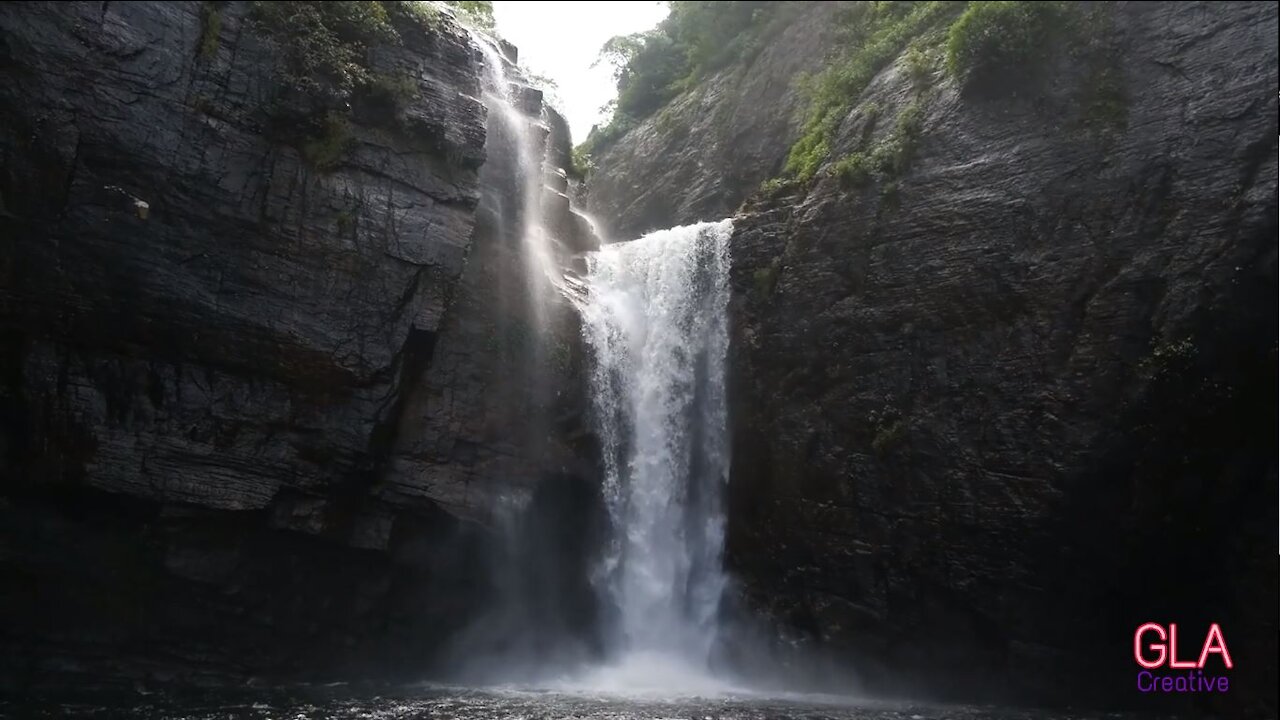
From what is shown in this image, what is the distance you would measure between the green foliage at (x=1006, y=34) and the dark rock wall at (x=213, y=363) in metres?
10.5

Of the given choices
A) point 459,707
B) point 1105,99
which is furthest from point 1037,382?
point 459,707

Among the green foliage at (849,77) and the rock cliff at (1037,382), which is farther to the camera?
the green foliage at (849,77)

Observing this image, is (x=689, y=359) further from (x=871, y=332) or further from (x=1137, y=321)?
Answer: (x=1137, y=321)

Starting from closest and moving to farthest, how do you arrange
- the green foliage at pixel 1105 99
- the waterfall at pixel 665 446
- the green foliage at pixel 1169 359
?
the green foliage at pixel 1169 359
the green foliage at pixel 1105 99
the waterfall at pixel 665 446

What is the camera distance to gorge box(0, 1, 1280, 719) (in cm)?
1412

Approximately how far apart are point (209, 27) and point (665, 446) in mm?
12268

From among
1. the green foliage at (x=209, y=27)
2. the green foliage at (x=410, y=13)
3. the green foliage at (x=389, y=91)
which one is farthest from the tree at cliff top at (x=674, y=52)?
the green foliage at (x=209, y=27)

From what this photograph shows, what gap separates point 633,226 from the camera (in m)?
29.9

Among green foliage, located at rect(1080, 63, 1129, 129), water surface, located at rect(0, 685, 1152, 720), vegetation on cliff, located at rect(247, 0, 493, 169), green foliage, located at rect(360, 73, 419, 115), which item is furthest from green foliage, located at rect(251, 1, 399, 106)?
green foliage, located at rect(1080, 63, 1129, 129)

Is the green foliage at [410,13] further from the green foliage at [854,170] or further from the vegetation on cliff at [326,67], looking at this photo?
the green foliage at [854,170]

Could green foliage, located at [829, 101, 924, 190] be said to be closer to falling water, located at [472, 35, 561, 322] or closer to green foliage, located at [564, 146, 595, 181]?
falling water, located at [472, 35, 561, 322]

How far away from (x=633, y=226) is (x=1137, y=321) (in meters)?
18.1

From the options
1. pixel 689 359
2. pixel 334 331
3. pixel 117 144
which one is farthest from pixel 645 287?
pixel 117 144

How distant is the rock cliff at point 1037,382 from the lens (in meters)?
14.0
